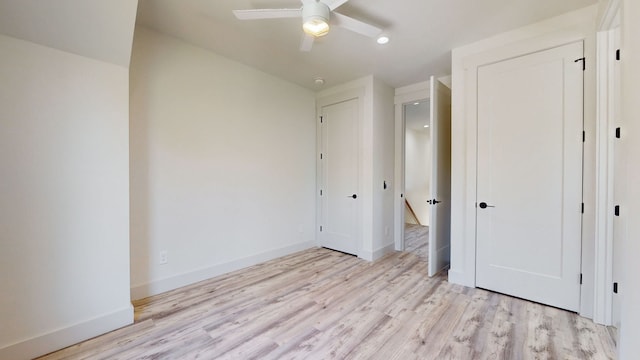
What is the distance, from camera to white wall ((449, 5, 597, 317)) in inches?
84.0

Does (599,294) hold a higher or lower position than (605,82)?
lower

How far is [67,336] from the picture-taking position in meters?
1.80

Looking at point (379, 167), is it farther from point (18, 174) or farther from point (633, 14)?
point (18, 174)

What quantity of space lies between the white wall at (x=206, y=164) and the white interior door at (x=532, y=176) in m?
2.52

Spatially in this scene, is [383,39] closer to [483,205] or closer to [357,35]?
[357,35]

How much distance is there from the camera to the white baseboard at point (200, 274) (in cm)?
250

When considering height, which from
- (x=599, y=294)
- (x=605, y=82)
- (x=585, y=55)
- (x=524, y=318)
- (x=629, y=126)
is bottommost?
(x=524, y=318)

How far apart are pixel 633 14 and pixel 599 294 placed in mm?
2025

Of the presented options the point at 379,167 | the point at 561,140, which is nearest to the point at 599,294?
the point at 561,140

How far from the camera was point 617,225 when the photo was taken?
1.91m

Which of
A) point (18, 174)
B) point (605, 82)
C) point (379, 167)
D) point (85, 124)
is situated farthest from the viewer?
point (379, 167)

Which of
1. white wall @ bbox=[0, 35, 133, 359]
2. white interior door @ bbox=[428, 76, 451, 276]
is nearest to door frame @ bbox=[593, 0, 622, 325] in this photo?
white interior door @ bbox=[428, 76, 451, 276]

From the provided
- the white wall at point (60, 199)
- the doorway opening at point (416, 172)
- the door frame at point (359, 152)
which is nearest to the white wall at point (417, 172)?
the doorway opening at point (416, 172)

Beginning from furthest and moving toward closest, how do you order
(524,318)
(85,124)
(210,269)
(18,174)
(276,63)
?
(276,63), (210,269), (524,318), (85,124), (18,174)
